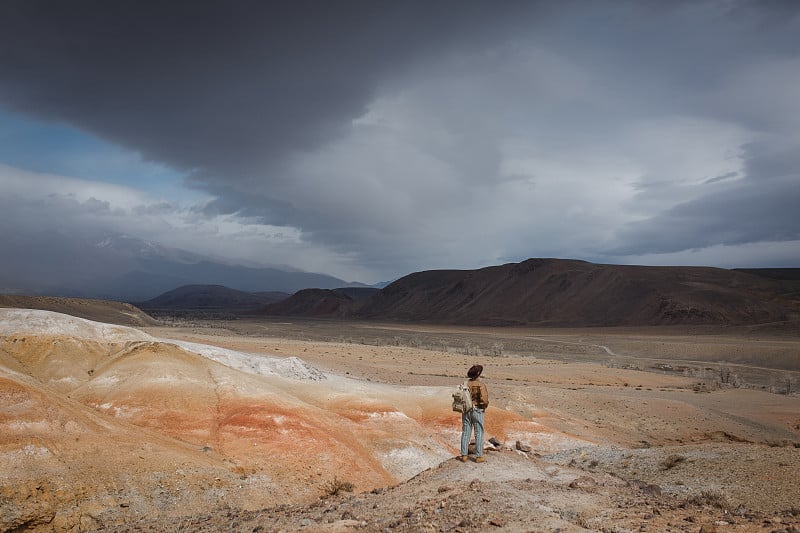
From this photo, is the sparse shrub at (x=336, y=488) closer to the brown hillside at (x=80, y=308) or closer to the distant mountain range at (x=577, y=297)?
the brown hillside at (x=80, y=308)

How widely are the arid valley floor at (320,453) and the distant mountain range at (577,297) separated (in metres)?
69.9

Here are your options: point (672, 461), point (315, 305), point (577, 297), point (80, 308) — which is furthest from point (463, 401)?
point (315, 305)

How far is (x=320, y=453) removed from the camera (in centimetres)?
1280

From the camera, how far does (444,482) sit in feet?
27.0

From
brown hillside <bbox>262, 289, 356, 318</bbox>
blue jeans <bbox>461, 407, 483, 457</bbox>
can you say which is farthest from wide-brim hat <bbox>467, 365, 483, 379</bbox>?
brown hillside <bbox>262, 289, 356, 318</bbox>

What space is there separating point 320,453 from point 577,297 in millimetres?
106514

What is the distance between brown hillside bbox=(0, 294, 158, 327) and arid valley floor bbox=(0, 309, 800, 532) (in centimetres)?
5223

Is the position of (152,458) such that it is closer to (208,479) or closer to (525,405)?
(208,479)

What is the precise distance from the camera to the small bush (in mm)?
10820

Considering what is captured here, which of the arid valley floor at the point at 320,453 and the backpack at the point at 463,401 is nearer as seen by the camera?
the arid valley floor at the point at 320,453

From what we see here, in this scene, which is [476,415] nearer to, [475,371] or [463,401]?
[463,401]

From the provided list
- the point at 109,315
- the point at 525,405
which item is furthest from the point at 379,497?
the point at 109,315

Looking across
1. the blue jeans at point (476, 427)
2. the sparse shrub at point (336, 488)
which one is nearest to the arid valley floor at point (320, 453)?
the sparse shrub at point (336, 488)

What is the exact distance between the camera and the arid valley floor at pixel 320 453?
7.04 m
